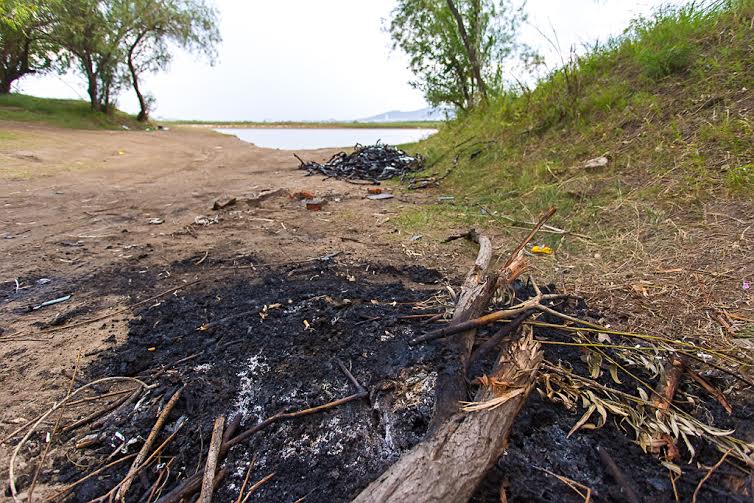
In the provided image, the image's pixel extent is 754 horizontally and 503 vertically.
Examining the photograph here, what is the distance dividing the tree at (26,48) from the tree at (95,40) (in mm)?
367

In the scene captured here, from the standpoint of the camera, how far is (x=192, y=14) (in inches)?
637

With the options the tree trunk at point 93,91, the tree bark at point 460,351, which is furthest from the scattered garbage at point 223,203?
the tree trunk at point 93,91

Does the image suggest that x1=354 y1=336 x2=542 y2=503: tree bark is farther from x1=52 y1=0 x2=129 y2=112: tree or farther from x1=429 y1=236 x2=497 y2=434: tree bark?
x1=52 y1=0 x2=129 y2=112: tree

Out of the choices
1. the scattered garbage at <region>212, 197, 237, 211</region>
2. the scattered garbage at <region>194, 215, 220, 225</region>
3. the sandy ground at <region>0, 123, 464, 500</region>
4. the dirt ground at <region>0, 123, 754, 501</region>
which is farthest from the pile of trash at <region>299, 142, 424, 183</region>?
the scattered garbage at <region>194, 215, 220, 225</region>

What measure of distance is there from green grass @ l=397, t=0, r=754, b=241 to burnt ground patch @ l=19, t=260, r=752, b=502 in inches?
62.8

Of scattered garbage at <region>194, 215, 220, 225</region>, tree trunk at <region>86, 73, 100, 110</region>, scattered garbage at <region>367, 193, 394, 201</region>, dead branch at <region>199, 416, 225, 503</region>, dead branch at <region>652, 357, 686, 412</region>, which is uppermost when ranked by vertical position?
tree trunk at <region>86, 73, 100, 110</region>

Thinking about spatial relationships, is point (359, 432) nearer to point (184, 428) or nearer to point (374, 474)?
point (374, 474)

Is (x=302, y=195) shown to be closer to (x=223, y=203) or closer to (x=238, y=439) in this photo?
(x=223, y=203)

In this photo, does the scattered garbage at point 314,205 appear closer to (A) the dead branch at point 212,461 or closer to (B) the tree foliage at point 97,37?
(A) the dead branch at point 212,461

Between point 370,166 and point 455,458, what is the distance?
21.6 feet

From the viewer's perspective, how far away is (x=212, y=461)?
1.20 metres

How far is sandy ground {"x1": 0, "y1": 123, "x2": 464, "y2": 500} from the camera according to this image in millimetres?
1887

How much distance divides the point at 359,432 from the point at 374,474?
0.58ft

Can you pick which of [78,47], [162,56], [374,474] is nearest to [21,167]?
[374,474]
